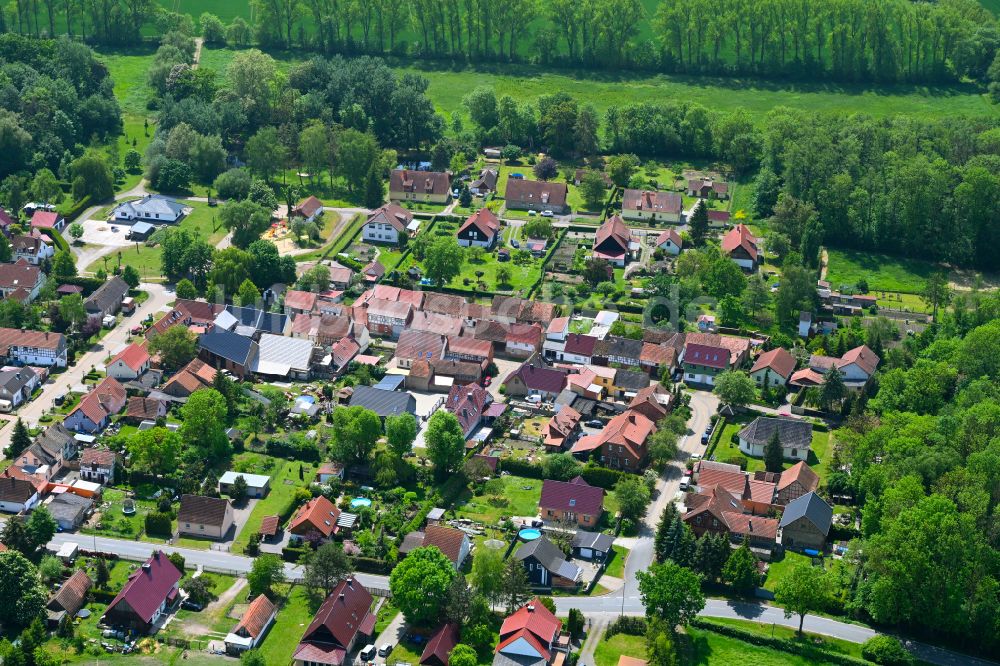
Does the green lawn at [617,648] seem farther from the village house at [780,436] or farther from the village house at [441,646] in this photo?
the village house at [780,436]

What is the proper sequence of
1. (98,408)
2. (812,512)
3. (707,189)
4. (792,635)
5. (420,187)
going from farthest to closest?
(707,189)
(420,187)
(98,408)
(812,512)
(792,635)

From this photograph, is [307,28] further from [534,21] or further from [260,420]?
[260,420]

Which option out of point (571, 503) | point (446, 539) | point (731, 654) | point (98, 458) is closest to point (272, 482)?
point (98, 458)

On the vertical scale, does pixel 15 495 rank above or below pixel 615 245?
below

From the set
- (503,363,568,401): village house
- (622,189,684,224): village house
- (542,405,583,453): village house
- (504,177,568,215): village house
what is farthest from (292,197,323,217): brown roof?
(542,405,583,453): village house

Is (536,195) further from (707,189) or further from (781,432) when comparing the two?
(781,432)

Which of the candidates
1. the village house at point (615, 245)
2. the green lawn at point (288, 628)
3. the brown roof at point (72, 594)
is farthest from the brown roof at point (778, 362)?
the brown roof at point (72, 594)
